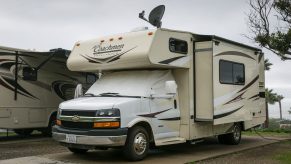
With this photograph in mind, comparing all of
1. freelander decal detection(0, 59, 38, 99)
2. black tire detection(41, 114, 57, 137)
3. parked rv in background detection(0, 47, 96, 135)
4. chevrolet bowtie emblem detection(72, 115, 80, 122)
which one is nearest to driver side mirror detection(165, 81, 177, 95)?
chevrolet bowtie emblem detection(72, 115, 80, 122)

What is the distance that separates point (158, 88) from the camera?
9.95 meters

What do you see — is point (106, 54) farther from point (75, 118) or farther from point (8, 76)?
point (8, 76)

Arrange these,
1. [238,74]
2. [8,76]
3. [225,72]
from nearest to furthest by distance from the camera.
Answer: [225,72] → [238,74] → [8,76]

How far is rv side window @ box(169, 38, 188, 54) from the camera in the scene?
33.5ft

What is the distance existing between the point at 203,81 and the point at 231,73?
4.64 feet

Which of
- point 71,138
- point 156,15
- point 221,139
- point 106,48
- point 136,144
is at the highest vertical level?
point 156,15

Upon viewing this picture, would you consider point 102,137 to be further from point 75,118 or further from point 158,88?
point 158,88

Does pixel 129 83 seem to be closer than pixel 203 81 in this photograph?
Yes

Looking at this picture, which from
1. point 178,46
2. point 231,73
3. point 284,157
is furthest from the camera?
point 231,73

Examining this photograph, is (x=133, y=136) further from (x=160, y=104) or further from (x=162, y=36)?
(x=162, y=36)

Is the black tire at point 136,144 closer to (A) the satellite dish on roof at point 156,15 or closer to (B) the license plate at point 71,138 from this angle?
(B) the license plate at point 71,138

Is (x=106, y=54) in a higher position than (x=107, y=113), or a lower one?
higher

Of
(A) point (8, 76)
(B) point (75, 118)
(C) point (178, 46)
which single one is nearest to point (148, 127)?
(B) point (75, 118)

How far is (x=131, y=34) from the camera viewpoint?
33.1 ft
